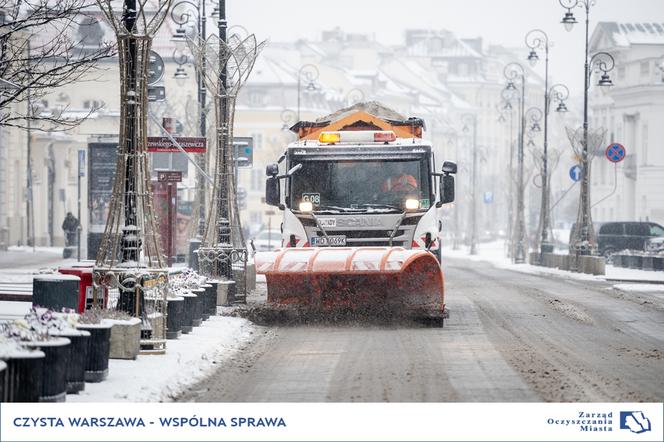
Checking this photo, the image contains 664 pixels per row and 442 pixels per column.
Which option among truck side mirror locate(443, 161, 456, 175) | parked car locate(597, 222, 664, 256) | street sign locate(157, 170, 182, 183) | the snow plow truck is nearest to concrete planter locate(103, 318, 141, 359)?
the snow plow truck

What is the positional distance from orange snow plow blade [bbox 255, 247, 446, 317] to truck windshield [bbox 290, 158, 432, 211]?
2282 millimetres

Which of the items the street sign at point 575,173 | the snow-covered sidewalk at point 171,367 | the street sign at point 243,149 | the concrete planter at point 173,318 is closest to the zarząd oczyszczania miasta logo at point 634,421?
the snow-covered sidewalk at point 171,367

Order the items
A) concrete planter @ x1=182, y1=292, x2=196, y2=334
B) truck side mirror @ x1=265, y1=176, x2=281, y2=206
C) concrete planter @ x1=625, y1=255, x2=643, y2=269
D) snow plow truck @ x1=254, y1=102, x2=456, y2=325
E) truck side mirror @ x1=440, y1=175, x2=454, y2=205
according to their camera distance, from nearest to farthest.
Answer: concrete planter @ x1=182, y1=292, x2=196, y2=334, snow plow truck @ x1=254, y1=102, x2=456, y2=325, truck side mirror @ x1=440, y1=175, x2=454, y2=205, truck side mirror @ x1=265, y1=176, x2=281, y2=206, concrete planter @ x1=625, y1=255, x2=643, y2=269

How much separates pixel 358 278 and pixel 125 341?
706cm

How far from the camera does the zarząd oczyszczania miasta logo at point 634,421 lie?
11.4 m

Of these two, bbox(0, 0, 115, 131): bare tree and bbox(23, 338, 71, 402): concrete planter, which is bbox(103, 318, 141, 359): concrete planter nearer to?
bbox(23, 338, 71, 402): concrete planter

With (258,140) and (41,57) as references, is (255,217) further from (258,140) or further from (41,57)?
(41,57)

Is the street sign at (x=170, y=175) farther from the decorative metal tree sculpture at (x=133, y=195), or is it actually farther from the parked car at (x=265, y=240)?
the parked car at (x=265, y=240)

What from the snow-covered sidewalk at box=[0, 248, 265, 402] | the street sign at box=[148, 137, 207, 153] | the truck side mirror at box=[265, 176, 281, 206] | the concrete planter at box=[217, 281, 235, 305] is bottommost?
the snow-covered sidewalk at box=[0, 248, 265, 402]

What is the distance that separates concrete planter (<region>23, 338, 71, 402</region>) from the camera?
12008 mm

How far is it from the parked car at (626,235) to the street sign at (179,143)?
43.4 m

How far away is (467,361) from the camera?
16625 millimetres

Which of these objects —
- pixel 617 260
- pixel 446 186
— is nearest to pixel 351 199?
pixel 446 186

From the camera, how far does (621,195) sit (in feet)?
325
